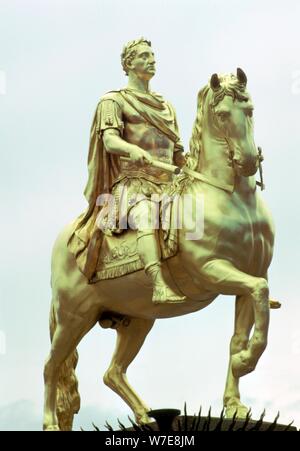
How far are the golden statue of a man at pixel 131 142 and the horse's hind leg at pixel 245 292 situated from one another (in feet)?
2.70

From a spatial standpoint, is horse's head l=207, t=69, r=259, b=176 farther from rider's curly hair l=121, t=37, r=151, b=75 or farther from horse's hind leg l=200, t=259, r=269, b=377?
rider's curly hair l=121, t=37, r=151, b=75

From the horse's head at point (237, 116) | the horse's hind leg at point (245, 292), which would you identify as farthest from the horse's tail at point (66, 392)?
the horse's head at point (237, 116)

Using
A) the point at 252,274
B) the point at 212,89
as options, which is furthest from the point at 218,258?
the point at 212,89

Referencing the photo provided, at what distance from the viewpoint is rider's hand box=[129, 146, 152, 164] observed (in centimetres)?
1400

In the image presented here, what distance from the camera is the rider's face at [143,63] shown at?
14695mm

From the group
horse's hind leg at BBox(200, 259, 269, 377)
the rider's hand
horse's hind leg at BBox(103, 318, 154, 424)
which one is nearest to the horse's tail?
horse's hind leg at BBox(103, 318, 154, 424)

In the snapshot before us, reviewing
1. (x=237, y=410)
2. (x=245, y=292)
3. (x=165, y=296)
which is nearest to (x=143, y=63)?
(x=165, y=296)

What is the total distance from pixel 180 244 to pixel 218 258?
33 cm

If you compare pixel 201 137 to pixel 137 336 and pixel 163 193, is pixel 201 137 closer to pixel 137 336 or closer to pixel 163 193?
pixel 163 193

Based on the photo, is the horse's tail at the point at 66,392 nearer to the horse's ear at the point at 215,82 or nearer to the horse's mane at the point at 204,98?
the horse's mane at the point at 204,98

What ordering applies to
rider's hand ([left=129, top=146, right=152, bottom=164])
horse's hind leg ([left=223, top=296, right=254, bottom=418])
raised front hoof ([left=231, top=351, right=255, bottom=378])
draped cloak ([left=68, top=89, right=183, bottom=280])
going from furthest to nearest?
1. draped cloak ([left=68, top=89, right=183, bottom=280])
2. rider's hand ([left=129, top=146, right=152, bottom=164])
3. horse's hind leg ([left=223, top=296, right=254, bottom=418])
4. raised front hoof ([left=231, top=351, right=255, bottom=378])

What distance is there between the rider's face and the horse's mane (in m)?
0.82

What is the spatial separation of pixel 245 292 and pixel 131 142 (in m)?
1.70

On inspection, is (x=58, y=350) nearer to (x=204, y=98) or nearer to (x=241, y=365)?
(x=241, y=365)
